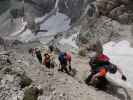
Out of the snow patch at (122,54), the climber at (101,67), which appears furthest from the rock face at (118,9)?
the climber at (101,67)

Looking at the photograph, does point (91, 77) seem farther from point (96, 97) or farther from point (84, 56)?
point (84, 56)

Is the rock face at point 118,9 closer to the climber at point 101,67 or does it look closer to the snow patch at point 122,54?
the snow patch at point 122,54

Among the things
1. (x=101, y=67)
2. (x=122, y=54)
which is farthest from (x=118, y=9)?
(x=101, y=67)

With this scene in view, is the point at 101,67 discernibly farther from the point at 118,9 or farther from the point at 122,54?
the point at 118,9

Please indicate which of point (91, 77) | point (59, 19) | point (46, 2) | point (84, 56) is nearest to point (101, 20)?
point (84, 56)

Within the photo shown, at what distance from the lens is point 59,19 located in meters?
121

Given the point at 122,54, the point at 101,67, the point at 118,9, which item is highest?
the point at 118,9

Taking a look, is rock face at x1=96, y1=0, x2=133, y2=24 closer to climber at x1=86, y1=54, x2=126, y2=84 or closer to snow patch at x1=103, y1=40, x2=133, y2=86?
snow patch at x1=103, y1=40, x2=133, y2=86

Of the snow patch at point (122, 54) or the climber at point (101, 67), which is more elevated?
the climber at point (101, 67)

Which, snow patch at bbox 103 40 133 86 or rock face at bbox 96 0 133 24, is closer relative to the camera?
snow patch at bbox 103 40 133 86

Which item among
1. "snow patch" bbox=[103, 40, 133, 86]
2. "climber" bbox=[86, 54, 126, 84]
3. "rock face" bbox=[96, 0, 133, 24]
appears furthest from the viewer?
"rock face" bbox=[96, 0, 133, 24]

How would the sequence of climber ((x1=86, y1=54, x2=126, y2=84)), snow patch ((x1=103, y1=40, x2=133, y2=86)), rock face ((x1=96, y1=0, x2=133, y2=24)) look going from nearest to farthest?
climber ((x1=86, y1=54, x2=126, y2=84)) < snow patch ((x1=103, y1=40, x2=133, y2=86)) < rock face ((x1=96, y1=0, x2=133, y2=24))

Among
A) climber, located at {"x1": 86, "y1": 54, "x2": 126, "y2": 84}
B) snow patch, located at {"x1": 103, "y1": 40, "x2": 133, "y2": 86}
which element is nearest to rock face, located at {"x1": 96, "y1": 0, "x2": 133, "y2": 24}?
snow patch, located at {"x1": 103, "y1": 40, "x2": 133, "y2": 86}

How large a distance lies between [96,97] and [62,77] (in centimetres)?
201
